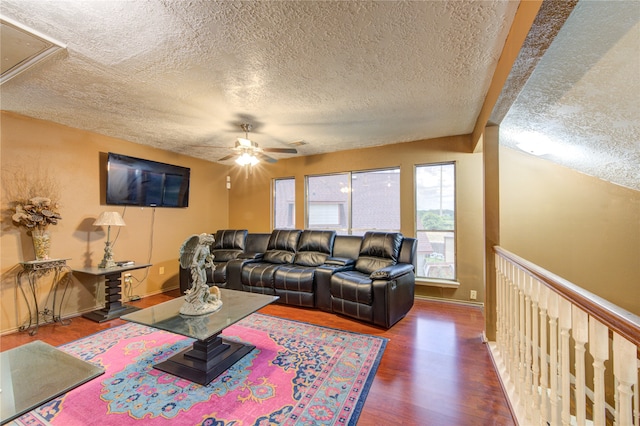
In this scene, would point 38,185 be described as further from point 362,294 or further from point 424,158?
point 424,158

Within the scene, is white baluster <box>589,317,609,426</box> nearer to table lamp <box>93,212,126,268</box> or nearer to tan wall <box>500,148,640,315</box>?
tan wall <box>500,148,640,315</box>

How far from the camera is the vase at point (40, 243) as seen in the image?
3.01 m

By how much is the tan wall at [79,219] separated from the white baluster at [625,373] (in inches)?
193

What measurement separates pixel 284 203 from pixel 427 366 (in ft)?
13.1

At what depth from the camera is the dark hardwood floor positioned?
1649 millimetres

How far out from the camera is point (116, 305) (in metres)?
3.45

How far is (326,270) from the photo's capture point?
11.4 feet

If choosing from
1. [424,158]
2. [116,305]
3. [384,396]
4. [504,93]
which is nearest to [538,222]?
[424,158]

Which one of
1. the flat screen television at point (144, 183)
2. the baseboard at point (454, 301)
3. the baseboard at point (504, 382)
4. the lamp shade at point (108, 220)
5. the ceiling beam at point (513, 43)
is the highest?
the ceiling beam at point (513, 43)

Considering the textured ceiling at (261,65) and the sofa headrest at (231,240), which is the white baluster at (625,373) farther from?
the sofa headrest at (231,240)

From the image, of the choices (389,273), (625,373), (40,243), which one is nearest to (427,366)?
(389,273)

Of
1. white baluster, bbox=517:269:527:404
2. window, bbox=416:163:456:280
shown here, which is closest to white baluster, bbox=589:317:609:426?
white baluster, bbox=517:269:527:404

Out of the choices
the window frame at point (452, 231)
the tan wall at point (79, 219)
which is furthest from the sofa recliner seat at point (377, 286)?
the tan wall at point (79, 219)

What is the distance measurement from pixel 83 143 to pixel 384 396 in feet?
15.3
